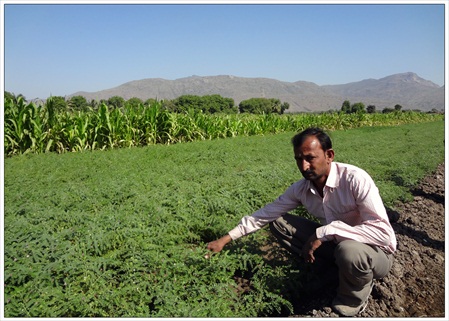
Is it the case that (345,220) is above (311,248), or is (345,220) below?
above

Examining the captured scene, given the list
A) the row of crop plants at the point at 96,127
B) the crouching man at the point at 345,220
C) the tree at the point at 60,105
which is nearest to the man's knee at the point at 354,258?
the crouching man at the point at 345,220

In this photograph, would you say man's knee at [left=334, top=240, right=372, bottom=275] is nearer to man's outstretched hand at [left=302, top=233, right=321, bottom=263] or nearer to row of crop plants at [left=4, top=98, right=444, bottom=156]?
man's outstretched hand at [left=302, top=233, right=321, bottom=263]

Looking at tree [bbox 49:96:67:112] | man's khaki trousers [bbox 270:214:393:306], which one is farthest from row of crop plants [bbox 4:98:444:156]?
man's khaki trousers [bbox 270:214:393:306]

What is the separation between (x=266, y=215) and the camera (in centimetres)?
331

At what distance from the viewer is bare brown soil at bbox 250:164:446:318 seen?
3.03 meters

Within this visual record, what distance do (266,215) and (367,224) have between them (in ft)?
2.91

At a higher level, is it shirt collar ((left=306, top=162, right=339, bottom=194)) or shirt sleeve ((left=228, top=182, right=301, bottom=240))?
shirt collar ((left=306, top=162, right=339, bottom=194))

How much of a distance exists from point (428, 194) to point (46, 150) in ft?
30.7

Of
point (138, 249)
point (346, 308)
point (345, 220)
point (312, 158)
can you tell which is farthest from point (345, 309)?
point (138, 249)

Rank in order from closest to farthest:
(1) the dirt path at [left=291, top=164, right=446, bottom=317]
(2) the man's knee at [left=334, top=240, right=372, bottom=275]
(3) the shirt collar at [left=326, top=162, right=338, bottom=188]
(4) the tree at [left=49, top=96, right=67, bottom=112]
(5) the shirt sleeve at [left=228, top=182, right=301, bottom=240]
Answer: (2) the man's knee at [left=334, top=240, right=372, bottom=275]
(3) the shirt collar at [left=326, top=162, right=338, bottom=188]
(1) the dirt path at [left=291, top=164, right=446, bottom=317]
(5) the shirt sleeve at [left=228, top=182, right=301, bottom=240]
(4) the tree at [left=49, top=96, right=67, bottom=112]

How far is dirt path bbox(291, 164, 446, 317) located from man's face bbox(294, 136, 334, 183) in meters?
1.10

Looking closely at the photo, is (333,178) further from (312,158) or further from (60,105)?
(60,105)

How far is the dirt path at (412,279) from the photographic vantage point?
3027 mm

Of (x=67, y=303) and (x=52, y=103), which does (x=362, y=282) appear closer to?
(x=67, y=303)
